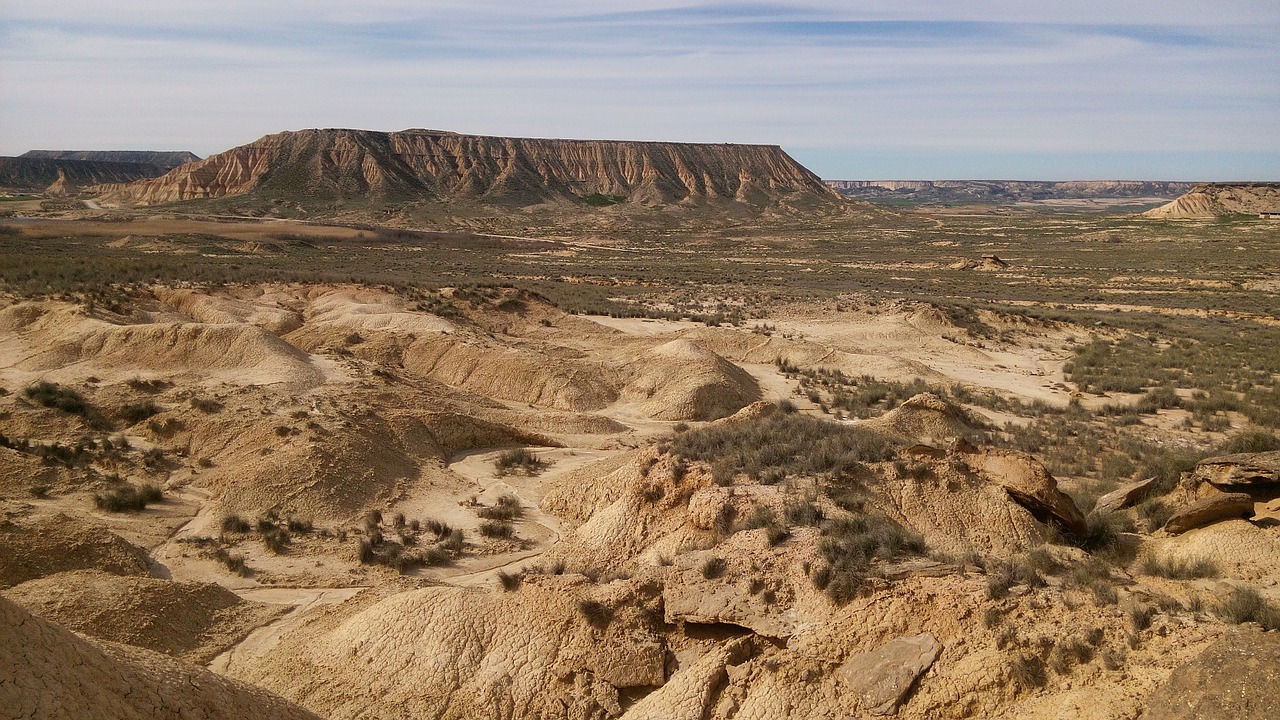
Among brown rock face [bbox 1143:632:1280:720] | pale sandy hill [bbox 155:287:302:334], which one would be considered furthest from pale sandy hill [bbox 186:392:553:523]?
brown rock face [bbox 1143:632:1280:720]

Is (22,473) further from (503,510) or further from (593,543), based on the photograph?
(593,543)

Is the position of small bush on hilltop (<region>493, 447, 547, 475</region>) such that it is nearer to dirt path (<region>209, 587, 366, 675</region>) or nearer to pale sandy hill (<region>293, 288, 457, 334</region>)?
dirt path (<region>209, 587, 366, 675</region>)

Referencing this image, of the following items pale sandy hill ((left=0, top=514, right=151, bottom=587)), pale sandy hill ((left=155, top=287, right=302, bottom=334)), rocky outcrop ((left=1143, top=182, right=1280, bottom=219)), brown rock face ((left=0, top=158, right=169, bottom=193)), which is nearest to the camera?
pale sandy hill ((left=0, top=514, right=151, bottom=587))

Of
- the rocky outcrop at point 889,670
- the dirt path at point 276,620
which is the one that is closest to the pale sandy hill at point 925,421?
the rocky outcrop at point 889,670

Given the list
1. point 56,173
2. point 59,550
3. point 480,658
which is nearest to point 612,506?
point 480,658

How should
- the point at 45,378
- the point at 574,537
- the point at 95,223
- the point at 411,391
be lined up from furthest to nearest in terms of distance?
the point at 95,223
the point at 411,391
the point at 45,378
the point at 574,537

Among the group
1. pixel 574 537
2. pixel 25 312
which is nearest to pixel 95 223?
pixel 25 312

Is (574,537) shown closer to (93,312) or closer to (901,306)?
(93,312)
